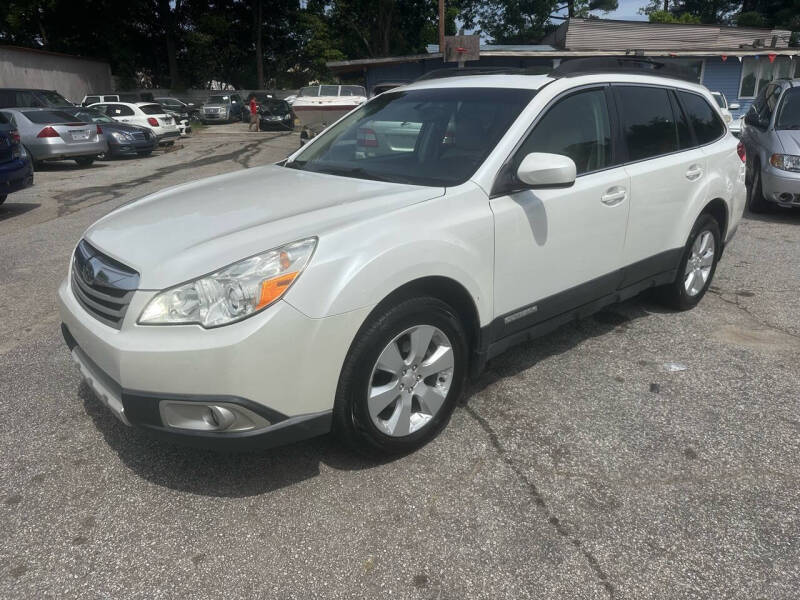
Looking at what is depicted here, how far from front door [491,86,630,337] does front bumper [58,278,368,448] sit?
996mm

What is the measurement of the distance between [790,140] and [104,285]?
821cm

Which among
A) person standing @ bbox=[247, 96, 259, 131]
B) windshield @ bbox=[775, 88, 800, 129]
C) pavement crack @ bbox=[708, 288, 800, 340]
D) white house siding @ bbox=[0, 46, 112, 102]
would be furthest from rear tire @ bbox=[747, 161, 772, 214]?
white house siding @ bbox=[0, 46, 112, 102]

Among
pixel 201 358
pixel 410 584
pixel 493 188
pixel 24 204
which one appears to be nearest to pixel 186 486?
pixel 201 358

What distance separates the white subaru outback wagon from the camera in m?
2.42

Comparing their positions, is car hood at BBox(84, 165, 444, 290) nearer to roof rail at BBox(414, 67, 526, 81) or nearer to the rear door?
roof rail at BBox(414, 67, 526, 81)

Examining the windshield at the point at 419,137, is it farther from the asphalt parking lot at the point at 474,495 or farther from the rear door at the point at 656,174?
the asphalt parking lot at the point at 474,495

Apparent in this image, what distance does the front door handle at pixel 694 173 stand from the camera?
14.3 feet

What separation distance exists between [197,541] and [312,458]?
0.67 m

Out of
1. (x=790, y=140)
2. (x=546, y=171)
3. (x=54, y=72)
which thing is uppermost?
(x=54, y=72)

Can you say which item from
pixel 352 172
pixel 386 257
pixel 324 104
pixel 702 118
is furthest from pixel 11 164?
pixel 324 104

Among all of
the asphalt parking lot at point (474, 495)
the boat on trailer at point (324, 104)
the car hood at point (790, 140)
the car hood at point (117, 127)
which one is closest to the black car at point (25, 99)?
the car hood at point (117, 127)

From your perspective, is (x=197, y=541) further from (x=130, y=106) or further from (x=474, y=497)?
(x=130, y=106)

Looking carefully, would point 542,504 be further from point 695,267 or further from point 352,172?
point 695,267

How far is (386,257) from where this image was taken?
264cm
